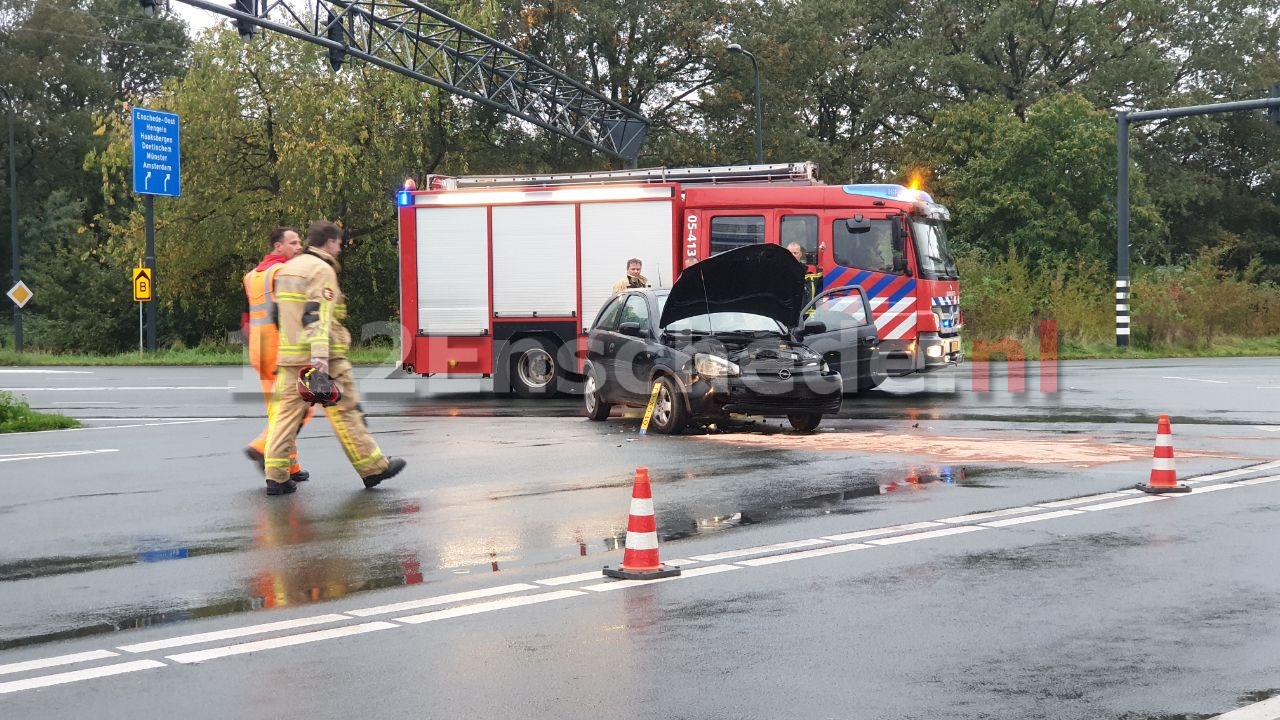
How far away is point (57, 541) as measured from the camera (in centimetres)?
921

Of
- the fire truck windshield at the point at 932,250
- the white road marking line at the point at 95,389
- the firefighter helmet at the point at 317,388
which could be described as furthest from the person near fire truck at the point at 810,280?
the white road marking line at the point at 95,389

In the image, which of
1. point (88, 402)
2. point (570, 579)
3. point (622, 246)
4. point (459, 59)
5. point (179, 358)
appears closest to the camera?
point (570, 579)

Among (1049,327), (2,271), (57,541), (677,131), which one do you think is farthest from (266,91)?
(57,541)

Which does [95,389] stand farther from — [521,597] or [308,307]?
[521,597]

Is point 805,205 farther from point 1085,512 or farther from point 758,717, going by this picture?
point 758,717

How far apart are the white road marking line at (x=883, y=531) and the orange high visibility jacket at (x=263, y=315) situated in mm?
5127

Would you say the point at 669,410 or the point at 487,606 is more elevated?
the point at 669,410

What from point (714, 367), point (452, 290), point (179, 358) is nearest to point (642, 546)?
point (714, 367)

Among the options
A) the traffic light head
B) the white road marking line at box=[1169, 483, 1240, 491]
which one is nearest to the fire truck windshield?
the traffic light head

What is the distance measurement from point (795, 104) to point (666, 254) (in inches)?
1113

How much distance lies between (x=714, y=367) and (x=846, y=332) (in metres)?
5.11

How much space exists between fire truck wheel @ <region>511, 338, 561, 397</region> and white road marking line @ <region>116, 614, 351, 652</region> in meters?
15.7

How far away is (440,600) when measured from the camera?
715 cm

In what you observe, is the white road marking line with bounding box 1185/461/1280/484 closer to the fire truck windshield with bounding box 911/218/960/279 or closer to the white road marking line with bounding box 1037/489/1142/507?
the white road marking line with bounding box 1037/489/1142/507
